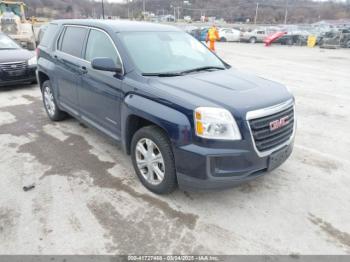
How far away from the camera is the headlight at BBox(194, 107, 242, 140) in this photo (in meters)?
2.80

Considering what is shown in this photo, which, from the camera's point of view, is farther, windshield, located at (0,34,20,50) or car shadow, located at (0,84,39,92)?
windshield, located at (0,34,20,50)

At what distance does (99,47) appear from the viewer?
406 cm

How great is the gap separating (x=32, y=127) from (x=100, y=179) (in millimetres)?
2497

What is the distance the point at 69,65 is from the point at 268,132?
318cm

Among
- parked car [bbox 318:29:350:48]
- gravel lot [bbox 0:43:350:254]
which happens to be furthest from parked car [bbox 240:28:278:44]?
gravel lot [bbox 0:43:350:254]

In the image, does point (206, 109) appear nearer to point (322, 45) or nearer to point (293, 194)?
point (293, 194)

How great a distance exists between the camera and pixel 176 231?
9.39 ft

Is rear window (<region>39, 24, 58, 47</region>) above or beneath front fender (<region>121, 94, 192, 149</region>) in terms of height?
above

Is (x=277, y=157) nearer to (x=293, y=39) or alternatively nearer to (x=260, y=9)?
(x=293, y=39)

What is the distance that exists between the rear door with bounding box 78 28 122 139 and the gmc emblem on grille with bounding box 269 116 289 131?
1.76m

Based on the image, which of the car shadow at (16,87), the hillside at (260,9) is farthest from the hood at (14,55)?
the hillside at (260,9)

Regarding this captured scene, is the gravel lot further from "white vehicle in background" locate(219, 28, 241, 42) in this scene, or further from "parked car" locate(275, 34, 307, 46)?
"white vehicle in background" locate(219, 28, 241, 42)

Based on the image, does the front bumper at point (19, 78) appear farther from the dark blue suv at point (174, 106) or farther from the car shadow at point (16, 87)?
the dark blue suv at point (174, 106)

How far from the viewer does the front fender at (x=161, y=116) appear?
9.39 ft
